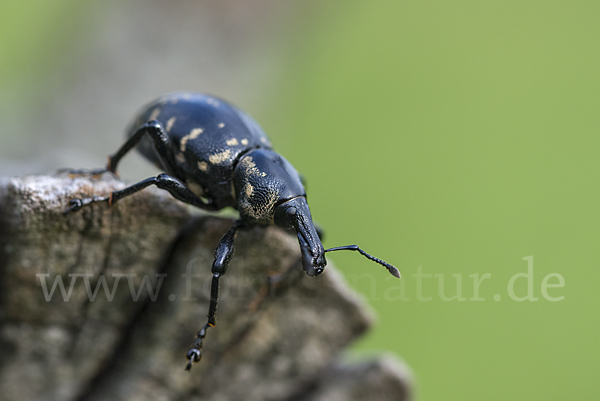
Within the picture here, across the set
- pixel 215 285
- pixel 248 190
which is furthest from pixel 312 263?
pixel 248 190

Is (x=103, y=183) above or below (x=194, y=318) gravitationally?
above

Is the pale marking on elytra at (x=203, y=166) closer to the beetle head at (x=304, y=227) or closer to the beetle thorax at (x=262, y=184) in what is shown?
the beetle thorax at (x=262, y=184)

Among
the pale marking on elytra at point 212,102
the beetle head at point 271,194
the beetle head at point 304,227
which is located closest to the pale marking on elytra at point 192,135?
the pale marking on elytra at point 212,102

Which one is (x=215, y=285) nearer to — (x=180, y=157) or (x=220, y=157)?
(x=220, y=157)

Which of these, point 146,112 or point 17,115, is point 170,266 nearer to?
point 146,112

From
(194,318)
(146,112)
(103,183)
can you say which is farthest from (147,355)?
(146,112)

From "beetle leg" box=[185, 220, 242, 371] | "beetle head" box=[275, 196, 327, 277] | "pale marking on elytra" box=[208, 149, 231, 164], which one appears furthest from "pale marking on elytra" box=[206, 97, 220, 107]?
"beetle leg" box=[185, 220, 242, 371]
